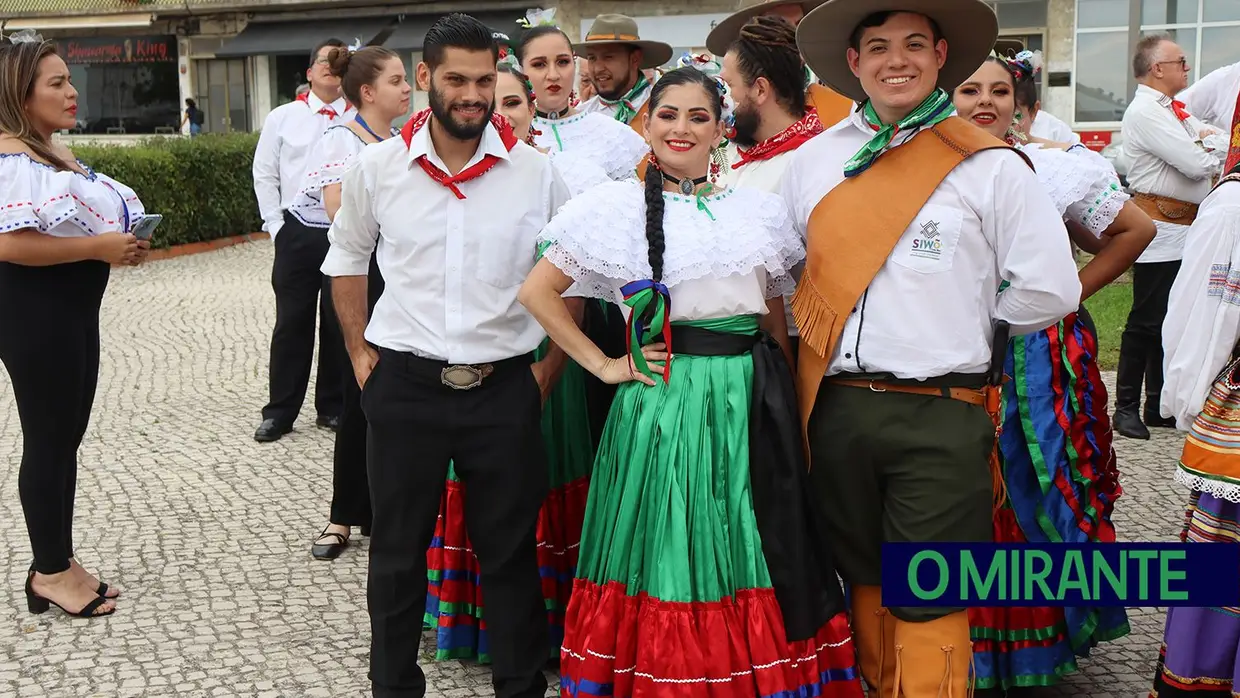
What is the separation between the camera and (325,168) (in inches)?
231

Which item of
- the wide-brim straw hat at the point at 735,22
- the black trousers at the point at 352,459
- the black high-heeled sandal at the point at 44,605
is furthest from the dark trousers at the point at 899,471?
the black high-heeled sandal at the point at 44,605

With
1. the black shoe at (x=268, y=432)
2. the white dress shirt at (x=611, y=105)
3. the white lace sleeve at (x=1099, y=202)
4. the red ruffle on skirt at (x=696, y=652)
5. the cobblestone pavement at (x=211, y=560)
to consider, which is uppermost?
the white dress shirt at (x=611, y=105)

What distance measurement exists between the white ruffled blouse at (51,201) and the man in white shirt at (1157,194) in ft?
18.5

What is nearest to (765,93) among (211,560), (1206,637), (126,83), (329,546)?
(1206,637)

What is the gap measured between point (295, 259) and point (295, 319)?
0.37m

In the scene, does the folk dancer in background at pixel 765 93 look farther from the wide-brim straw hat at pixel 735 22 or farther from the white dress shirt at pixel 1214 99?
the white dress shirt at pixel 1214 99

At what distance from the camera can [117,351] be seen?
10.3 m

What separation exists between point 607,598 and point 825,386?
0.84 metres

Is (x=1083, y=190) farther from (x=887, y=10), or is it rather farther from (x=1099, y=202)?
(x=887, y=10)

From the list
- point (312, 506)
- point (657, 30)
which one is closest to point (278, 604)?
point (312, 506)

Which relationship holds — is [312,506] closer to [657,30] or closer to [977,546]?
[977,546]

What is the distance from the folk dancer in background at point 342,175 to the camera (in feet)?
17.1

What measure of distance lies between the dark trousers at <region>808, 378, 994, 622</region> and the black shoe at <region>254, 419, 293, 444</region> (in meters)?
4.79

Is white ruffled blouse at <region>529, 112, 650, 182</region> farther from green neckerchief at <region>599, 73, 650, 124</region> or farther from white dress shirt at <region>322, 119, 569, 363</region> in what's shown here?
white dress shirt at <region>322, 119, 569, 363</region>
